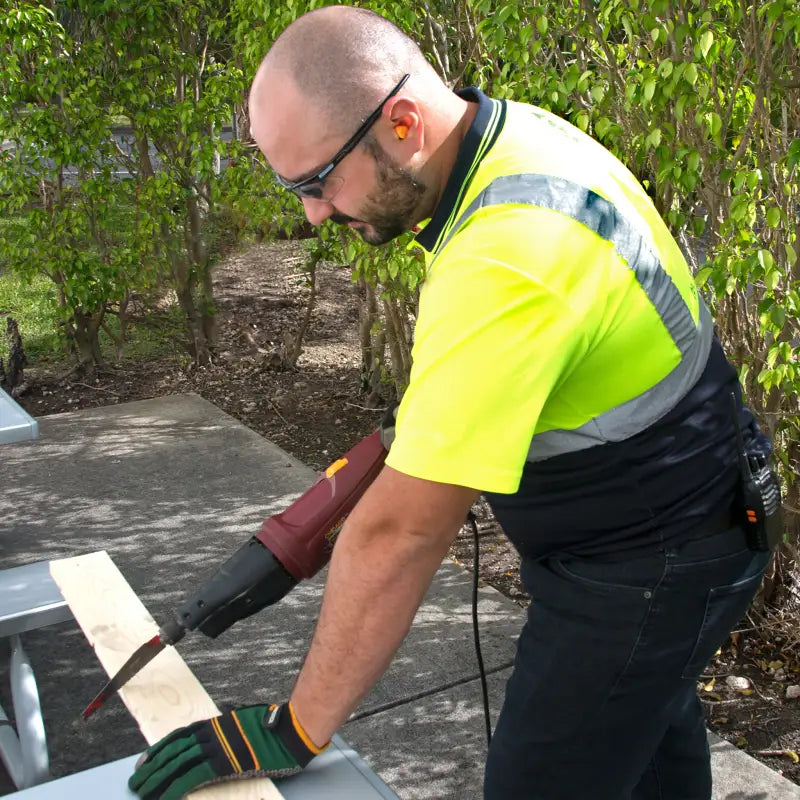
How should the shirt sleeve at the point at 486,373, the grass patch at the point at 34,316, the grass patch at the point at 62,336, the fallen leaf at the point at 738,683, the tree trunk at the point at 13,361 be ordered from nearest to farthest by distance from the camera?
the shirt sleeve at the point at 486,373
the fallen leaf at the point at 738,683
the tree trunk at the point at 13,361
the grass patch at the point at 62,336
the grass patch at the point at 34,316

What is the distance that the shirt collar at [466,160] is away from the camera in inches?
64.5

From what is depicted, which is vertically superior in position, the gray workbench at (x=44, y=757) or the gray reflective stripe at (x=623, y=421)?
the gray reflective stripe at (x=623, y=421)

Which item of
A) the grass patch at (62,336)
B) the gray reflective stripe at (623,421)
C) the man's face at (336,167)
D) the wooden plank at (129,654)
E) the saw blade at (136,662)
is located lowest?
the grass patch at (62,336)

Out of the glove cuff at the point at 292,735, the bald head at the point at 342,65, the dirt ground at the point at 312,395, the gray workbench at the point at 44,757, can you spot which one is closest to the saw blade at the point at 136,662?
the gray workbench at the point at 44,757

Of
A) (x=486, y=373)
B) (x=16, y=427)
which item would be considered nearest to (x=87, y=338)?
(x=16, y=427)

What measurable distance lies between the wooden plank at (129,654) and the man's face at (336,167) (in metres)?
0.99

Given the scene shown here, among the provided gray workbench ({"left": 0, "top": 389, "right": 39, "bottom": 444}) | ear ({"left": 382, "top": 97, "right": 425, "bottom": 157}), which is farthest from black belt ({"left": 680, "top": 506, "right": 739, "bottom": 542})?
gray workbench ({"left": 0, "top": 389, "right": 39, "bottom": 444})

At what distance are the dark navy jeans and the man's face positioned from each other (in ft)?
2.34

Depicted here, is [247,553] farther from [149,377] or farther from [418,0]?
[149,377]

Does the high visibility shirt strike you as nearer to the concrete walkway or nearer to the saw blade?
the saw blade

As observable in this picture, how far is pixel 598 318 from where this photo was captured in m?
1.49

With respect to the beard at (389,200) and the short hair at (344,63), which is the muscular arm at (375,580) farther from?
the short hair at (344,63)

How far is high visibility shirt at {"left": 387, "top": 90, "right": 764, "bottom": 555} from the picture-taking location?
1.40m

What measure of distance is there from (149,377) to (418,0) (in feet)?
13.0
